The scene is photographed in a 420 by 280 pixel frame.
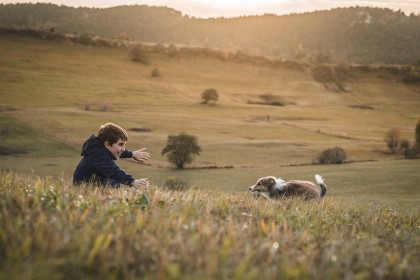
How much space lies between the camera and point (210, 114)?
344 ft

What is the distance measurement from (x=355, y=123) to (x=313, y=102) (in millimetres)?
23002

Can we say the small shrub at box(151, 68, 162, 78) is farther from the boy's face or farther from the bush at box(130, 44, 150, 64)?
the boy's face

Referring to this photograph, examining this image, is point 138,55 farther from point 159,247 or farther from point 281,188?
point 159,247

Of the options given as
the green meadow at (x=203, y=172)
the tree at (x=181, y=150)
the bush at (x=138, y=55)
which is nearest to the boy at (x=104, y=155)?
the green meadow at (x=203, y=172)

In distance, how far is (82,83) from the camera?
123812 mm

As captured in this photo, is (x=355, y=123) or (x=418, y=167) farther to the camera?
(x=355, y=123)

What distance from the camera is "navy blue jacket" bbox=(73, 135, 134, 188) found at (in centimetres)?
912

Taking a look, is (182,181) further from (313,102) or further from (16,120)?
(313,102)

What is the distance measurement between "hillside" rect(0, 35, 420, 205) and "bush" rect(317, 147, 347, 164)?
5.71ft

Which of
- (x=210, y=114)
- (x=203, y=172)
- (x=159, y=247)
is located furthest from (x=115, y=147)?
(x=210, y=114)

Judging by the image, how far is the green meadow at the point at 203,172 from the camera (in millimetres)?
3676

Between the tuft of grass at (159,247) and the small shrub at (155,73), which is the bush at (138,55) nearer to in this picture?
the small shrub at (155,73)

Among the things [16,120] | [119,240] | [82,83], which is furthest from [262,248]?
[82,83]

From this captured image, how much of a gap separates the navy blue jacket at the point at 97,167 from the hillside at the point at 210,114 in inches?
264
